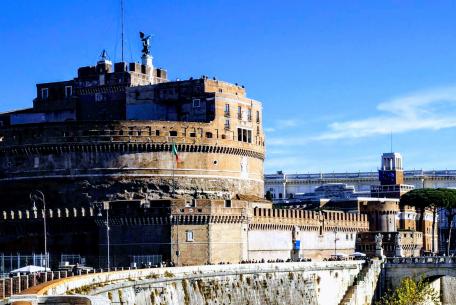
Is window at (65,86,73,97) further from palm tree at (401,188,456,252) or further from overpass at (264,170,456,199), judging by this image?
overpass at (264,170,456,199)

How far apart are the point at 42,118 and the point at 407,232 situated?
39680 millimetres

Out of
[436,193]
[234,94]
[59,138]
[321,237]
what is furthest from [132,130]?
[436,193]

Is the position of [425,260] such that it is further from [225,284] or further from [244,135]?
[225,284]

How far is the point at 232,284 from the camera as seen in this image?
6712cm

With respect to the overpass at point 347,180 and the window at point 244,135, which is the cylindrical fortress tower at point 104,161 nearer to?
the window at point 244,135

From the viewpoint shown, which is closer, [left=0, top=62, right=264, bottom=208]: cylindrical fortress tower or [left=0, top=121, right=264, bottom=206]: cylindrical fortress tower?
[left=0, top=121, right=264, bottom=206]: cylindrical fortress tower

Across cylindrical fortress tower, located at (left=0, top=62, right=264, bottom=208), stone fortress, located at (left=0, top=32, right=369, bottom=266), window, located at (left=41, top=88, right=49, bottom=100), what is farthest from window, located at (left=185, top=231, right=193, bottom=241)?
window, located at (left=41, top=88, right=49, bottom=100)

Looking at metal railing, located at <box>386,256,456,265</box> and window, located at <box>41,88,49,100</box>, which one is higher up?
window, located at <box>41,88,49,100</box>

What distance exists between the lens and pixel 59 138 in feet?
277

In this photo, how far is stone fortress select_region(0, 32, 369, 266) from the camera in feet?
249

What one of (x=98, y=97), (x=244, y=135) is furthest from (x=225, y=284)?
(x=98, y=97)

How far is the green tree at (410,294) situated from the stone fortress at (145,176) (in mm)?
8455

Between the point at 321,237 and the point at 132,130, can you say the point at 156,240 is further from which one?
the point at 321,237

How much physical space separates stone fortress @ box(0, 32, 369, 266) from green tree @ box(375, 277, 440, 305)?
27.7ft
